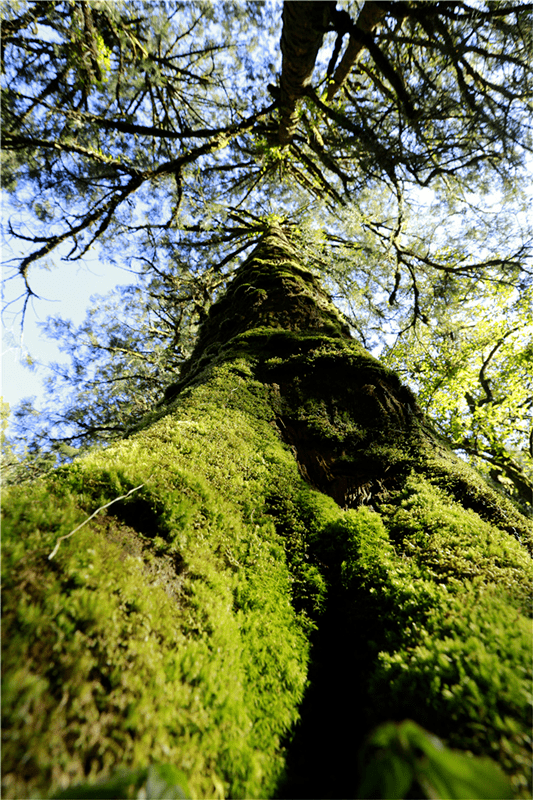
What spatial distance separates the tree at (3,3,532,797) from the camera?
1.21m

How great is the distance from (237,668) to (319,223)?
30.7 feet

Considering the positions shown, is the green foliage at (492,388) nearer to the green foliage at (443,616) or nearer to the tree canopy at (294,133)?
the tree canopy at (294,133)

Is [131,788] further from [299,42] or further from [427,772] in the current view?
[299,42]

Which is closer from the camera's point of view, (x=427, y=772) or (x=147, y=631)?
(x=427, y=772)

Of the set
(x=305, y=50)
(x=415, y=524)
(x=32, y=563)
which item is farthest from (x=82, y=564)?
(x=305, y=50)

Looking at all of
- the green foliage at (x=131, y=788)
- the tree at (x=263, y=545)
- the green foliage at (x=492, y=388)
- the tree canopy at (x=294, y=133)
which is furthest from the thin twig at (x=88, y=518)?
the green foliage at (x=492, y=388)

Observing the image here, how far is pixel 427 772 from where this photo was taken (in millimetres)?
650

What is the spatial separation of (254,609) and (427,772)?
1612 millimetres

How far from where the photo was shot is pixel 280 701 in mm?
1728

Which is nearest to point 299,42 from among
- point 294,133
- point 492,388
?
point 294,133

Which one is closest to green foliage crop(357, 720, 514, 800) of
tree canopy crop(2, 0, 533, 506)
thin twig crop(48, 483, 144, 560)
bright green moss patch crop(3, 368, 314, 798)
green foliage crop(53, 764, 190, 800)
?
green foliage crop(53, 764, 190, 800)

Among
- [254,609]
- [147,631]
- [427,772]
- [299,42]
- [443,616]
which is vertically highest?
[299,42]

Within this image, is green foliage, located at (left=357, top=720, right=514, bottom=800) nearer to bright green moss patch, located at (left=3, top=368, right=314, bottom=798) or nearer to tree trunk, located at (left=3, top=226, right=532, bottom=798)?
tree trunk, located at (left=3, top=226, right=532, bottom=798)

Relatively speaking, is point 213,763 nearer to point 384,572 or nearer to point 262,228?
point 384,572
